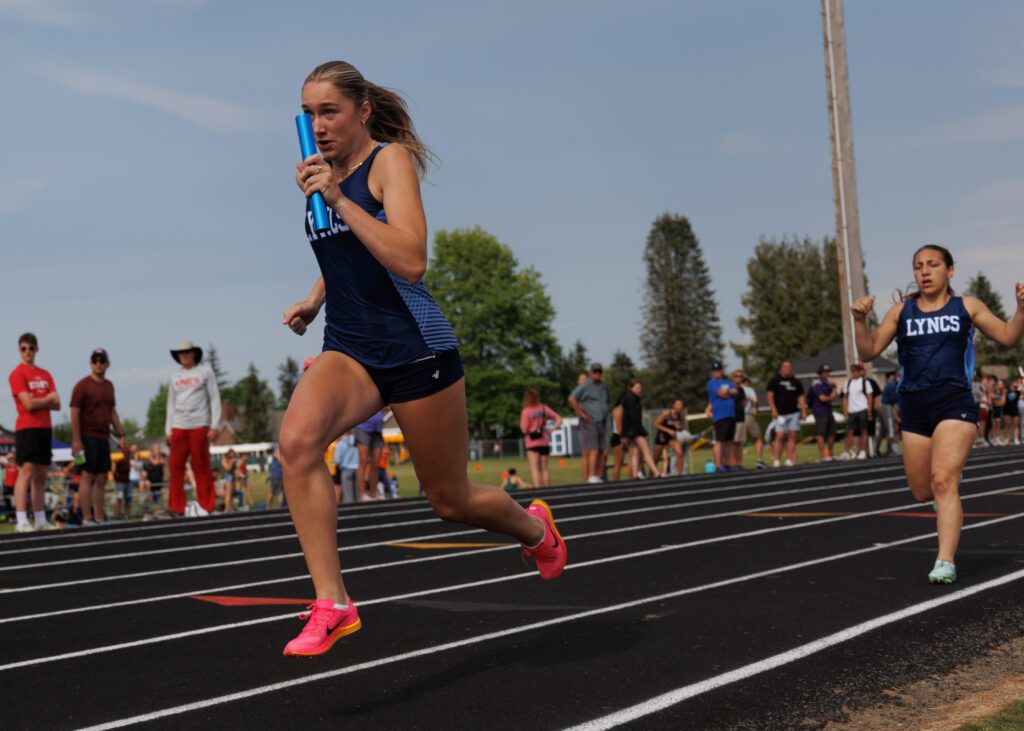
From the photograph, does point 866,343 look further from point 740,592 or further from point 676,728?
point 676,728

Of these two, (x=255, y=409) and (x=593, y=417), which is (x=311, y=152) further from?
(x=255, y=409)

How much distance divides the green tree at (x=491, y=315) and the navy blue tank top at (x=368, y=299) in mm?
66837

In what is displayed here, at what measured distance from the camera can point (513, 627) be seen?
563cm

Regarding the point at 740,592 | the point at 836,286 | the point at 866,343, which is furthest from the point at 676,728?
the point at 836,286

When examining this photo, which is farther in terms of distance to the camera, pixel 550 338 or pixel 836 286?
pixel 836 286

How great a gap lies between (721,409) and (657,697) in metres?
17.7

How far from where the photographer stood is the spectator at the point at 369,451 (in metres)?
16.9

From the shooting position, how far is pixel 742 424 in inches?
910

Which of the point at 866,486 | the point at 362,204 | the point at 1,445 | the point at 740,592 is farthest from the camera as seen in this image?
the point at 1,445

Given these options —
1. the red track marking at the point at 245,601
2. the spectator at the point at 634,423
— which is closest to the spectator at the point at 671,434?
the spectator at the point at 634,423

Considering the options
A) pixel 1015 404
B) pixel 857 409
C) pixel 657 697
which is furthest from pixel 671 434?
pixel 657 697

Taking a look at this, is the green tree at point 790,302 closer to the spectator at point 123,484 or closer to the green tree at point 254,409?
the green tree at point 254,409

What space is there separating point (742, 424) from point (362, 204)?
19534 millimetres

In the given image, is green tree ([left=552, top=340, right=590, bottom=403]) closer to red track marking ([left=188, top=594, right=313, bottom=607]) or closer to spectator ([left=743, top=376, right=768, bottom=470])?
spectator ([left=743, top=376, right=768, bottom=470])
